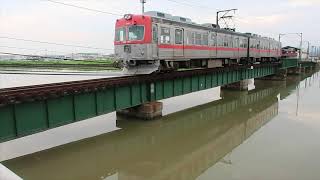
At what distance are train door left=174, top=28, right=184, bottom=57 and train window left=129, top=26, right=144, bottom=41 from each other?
107 inches

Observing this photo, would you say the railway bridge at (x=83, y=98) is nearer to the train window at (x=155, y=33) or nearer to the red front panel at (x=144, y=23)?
the red front panel at (x=144, y=23)

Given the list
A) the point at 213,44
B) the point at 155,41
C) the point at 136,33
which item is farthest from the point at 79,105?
the point at 213,44

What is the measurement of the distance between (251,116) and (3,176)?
75.3 feet

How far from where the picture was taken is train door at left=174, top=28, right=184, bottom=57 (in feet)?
64.9

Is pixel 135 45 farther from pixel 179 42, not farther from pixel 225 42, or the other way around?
pixel 225 42

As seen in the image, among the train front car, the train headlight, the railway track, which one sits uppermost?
the train headlight

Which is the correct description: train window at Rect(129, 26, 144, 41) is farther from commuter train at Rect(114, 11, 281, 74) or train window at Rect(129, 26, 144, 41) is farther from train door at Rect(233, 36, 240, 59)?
train door at Rect(233, 36, 240, 59)

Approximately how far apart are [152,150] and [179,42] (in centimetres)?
798

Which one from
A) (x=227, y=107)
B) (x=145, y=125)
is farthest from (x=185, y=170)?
(x=227, y=107)

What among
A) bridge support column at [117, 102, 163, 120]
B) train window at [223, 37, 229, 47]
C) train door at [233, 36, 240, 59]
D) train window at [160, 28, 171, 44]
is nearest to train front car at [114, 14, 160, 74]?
train window at [160, 28, 171, 44]

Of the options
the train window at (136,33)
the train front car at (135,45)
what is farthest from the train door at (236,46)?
the train window at (136,33)

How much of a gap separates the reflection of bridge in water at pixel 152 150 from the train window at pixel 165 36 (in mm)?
5353

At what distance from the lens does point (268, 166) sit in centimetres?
1280

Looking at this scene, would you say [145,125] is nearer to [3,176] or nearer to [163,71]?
[163,71]
